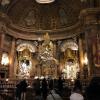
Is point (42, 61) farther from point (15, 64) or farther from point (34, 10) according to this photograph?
point (34, 10)

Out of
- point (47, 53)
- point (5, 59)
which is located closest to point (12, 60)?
point (5, 59)

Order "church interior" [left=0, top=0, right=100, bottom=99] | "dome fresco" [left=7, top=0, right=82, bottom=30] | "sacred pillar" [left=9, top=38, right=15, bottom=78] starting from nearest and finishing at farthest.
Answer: "church interior" [left=0, top=0, right=100, bottom=99]
"sacred pillar" [left=9, top=38, right=15, bottom=78]
"dome fresco" [left=7, top=0, right=82, bottom=30]

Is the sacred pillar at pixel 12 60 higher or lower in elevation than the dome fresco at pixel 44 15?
lower

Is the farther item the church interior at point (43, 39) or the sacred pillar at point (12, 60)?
the sacred pillar at point (12, 60)

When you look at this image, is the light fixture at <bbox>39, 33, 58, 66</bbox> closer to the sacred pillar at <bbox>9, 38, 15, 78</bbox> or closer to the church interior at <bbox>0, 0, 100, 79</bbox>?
the church interior at <bbox>0, 0, 100, 79</bbox>

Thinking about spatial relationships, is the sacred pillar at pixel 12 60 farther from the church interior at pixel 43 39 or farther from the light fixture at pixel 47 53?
the light fixture at pixel 47 53

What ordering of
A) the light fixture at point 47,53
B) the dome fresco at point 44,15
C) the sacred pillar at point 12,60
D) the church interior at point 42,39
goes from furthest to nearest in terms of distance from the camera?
the dome fresco at point 44,15
the light fixture at point 47,53
the sacred pillar at point 12,60
the church interior at point 42,39

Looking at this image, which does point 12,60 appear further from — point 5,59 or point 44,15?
point 44,15

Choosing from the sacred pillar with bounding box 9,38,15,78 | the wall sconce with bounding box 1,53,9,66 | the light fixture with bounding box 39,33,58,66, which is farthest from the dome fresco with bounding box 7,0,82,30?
the wall sconce with bounding box 1,53,9,66

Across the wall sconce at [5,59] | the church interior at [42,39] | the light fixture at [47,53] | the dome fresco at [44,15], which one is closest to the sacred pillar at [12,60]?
the church interior at [42,39]

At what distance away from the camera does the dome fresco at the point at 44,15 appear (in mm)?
23812

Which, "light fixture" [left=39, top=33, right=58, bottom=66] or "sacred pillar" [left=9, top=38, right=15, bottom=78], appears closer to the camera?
"sacred pillar" [left=9, top=38, right=15, bottom=78]

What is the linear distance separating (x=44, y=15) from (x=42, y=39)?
3.51 metres

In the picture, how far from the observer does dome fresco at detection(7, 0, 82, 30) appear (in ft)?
78.1
